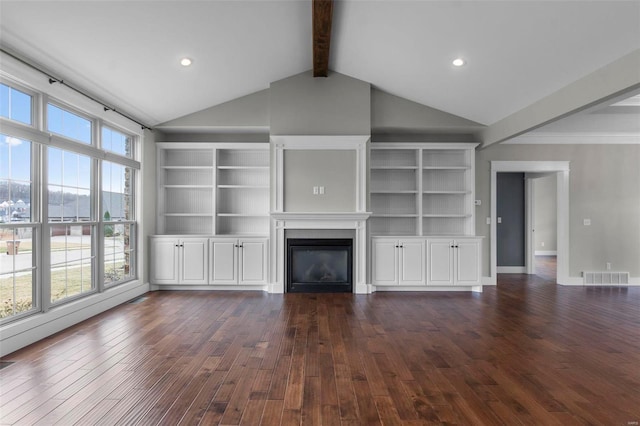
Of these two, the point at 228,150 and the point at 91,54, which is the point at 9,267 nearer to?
the point at 91,54

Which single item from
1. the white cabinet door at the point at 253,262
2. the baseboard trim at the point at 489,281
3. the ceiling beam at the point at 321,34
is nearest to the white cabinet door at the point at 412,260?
the baseboard trim at the point at 489,281

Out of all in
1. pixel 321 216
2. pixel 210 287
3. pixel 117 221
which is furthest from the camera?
pixel 210 287

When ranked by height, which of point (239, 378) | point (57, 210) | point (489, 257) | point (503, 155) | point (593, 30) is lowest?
point (239, 378)

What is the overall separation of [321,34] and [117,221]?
11.7 feet

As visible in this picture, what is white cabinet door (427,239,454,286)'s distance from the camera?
551 centimetres

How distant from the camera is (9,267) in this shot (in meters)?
3.05

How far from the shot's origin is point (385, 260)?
5.50m

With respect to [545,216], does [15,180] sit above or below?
above

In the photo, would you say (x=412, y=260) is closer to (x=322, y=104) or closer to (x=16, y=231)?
(x=322, y=104)

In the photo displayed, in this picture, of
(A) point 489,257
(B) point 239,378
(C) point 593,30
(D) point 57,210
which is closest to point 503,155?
(A) point 489,257

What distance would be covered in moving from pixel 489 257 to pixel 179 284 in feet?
17.1

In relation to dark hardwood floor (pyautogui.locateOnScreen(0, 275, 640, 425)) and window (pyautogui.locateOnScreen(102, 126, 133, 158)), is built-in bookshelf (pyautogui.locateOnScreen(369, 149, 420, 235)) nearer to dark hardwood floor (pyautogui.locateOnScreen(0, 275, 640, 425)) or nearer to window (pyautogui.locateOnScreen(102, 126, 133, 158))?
dark hardwood floor (pyautogui.locateOnScreen(0, 275, 640, 425))

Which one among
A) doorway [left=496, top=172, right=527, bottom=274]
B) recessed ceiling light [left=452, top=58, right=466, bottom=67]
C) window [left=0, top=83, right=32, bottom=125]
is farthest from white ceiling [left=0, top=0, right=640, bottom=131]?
doorway [left=496, top=172, right=527, bottom=274]

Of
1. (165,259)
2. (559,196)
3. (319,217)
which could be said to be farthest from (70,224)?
(559,196)
